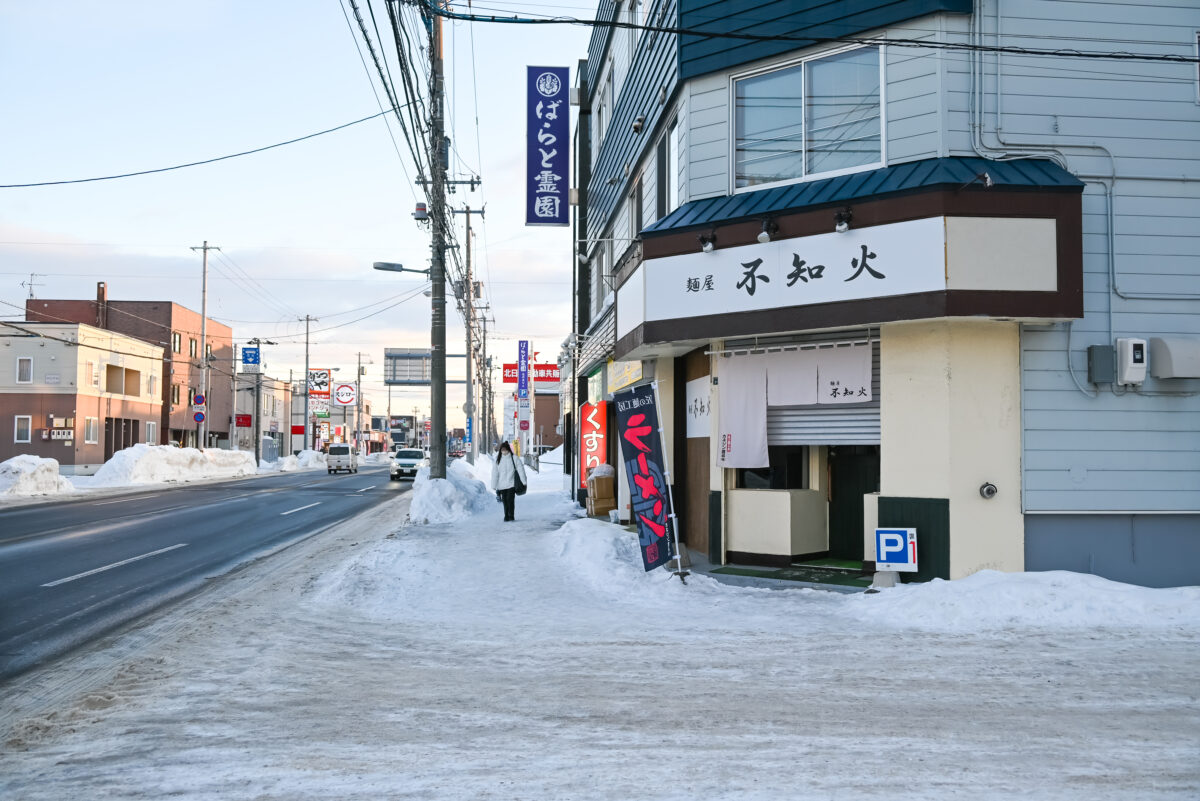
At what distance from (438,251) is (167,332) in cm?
4963

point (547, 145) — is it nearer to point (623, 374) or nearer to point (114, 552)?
point (623, 374)

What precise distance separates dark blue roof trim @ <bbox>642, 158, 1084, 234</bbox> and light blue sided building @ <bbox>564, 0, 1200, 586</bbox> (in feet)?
0.15

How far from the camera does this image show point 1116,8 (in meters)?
10.2

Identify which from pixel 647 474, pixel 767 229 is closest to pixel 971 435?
pixel 767 229

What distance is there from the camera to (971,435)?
9781 mm

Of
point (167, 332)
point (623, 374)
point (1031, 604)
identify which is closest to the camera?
point (1031, 604)

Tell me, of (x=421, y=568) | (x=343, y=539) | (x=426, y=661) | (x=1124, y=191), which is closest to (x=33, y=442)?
(x=343, y=539)

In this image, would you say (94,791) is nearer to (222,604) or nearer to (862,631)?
(222,604)

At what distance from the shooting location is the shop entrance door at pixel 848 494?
12.1 meters

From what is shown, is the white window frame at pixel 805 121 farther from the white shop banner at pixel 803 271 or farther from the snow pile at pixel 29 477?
the snow pile at pixel 29 477

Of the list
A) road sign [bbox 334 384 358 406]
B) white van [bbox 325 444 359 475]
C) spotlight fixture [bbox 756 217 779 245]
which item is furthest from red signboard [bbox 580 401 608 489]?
road sign [bbox 334 384 358 406]

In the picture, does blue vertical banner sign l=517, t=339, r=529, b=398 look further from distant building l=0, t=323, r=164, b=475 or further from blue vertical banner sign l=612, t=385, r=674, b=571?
blue vertical banner sign l=612, t=385, r=674, b=571

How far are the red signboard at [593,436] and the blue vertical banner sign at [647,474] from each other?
7981 mm

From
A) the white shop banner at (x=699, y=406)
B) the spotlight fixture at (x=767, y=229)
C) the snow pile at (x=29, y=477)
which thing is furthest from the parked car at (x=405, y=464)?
the spotlight fixture at (x=767, y=229)
